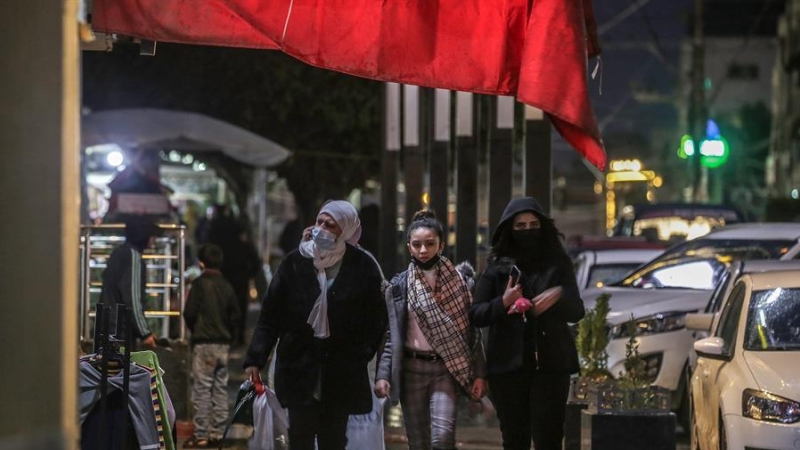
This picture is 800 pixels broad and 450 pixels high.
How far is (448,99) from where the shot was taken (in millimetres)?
15305

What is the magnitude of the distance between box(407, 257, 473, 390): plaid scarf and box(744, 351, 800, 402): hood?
72.3 inches

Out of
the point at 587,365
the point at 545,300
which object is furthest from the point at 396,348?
the point at 587,365

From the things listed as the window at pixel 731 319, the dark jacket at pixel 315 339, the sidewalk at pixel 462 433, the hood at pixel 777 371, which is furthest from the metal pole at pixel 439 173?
the dark jacket at pixel 315 339

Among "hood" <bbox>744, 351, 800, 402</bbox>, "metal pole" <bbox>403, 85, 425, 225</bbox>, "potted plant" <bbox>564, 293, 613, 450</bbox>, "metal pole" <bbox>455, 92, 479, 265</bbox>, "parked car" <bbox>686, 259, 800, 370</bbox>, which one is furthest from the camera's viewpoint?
"metal pole" <bbox>403, 85, 425, 225</bbox>

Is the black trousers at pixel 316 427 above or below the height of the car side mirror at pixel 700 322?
below

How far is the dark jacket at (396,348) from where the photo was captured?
8.01 metres

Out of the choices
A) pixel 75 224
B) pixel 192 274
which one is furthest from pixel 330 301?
pixel 192 274

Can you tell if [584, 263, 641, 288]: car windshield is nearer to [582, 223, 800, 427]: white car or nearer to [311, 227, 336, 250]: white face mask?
[582, 223, 800, 427]: white car

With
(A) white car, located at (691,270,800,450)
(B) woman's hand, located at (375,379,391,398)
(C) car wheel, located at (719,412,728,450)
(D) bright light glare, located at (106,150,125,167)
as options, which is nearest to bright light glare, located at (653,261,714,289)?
(A) white car, located at (691,270,800,450)

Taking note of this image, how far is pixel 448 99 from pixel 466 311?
739cm

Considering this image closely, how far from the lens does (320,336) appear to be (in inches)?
301

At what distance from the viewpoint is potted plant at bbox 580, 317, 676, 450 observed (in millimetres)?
8766

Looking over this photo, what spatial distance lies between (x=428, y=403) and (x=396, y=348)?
0.36m

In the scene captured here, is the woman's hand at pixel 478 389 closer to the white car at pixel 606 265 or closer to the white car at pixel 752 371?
the white car at pixel 752 371
